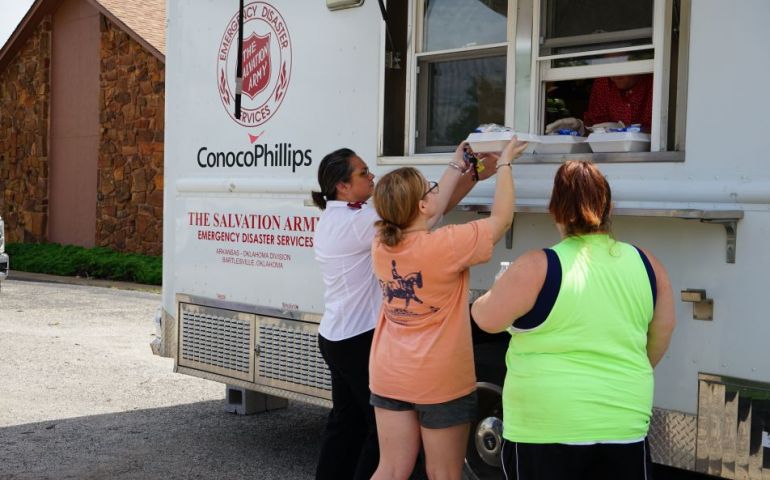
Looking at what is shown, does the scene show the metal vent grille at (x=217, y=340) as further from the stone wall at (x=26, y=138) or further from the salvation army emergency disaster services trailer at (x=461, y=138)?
the stone wall at (x=26, y=138)

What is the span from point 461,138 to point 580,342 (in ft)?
6.27

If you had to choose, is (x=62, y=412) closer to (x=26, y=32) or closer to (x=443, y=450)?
(x=443, y=450)

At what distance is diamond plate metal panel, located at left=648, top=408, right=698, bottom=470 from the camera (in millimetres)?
3771

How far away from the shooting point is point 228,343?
5738mm

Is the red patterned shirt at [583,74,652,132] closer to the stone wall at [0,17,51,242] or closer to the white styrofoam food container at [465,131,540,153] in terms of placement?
the white styrofoam food container at [465,131,540,153]

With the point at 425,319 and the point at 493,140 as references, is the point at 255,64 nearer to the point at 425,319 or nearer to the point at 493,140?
the point at 493,140

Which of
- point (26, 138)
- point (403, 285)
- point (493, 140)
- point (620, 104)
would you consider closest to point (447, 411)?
point (403, 285)

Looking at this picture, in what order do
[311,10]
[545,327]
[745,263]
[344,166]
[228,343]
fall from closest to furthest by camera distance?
[545,327]
[745,263]
[344,166]
[311,10]
[228,343]

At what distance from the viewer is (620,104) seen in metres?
4.29

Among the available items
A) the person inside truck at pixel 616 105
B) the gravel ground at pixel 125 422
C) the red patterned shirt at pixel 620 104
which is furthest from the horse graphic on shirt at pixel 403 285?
the gravel ground at pixel 125 422

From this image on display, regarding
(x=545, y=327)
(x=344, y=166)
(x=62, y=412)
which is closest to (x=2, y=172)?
(x=62, y=412)

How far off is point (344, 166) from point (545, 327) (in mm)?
1483

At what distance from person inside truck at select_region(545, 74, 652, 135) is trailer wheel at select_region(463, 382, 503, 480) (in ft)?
3.86

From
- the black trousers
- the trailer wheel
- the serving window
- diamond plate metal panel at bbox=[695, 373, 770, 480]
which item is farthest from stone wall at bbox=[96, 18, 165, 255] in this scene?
diamond plate metal panel at bbox=[695, 373, 770, 480]
